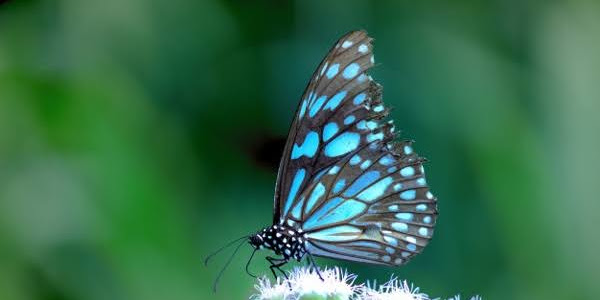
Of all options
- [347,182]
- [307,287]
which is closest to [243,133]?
[347,182]

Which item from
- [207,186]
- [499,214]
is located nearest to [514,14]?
[499,214]

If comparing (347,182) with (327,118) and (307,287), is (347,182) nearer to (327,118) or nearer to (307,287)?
(327,118)

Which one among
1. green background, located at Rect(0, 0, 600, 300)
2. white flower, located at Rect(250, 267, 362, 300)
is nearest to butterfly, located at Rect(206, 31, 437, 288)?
white flower, located at Rect(250, 267, 362, 300)

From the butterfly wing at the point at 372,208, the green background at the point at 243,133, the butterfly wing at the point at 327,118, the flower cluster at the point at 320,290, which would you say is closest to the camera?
the flower cluster at the point at 320,290

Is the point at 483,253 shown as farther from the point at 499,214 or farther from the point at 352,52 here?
the point at 352,52

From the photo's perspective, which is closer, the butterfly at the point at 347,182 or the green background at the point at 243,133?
the butterfly at the point at 347,182

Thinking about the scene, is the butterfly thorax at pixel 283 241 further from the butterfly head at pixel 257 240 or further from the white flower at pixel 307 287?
the white flower at pixel 307 287

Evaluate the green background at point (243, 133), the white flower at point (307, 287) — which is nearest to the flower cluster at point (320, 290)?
the white flower at point (307, 287)
